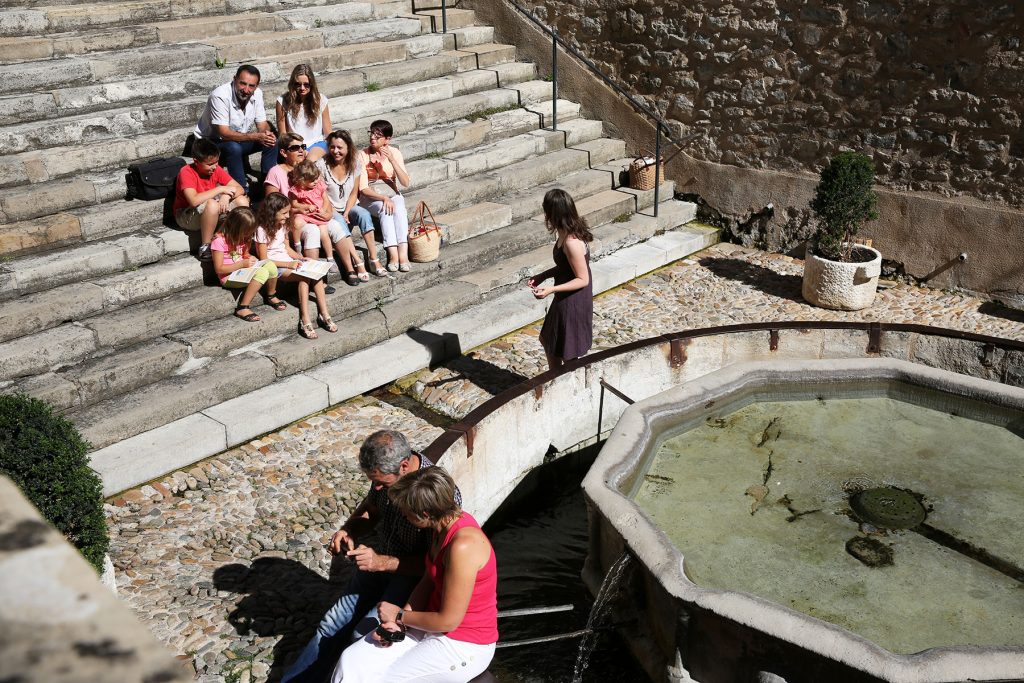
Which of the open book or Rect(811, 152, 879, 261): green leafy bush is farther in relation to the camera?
Rect(811, 152, 879, 261): green leafy bush

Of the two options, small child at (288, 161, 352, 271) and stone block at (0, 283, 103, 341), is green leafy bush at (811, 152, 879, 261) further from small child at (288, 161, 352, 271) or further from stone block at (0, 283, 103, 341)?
stone block at (0, 283, 103, 341)

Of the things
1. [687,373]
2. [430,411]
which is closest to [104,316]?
[430,411]

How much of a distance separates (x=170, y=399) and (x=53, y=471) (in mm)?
2016

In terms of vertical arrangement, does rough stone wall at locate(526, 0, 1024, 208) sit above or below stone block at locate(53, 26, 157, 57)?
below

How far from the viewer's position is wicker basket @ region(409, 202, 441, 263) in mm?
8453

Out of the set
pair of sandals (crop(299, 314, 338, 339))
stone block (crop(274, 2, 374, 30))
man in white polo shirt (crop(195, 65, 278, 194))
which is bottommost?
pair of sandals (crop(299, 314, 338, 339))

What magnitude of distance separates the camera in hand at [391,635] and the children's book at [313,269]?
3.90 metres

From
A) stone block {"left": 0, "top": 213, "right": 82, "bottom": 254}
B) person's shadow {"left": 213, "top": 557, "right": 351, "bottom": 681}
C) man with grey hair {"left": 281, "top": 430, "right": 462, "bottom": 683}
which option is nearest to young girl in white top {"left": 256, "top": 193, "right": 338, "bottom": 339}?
stone block {"left": 0, "top": 213, "right": 82, "bottom": 254}

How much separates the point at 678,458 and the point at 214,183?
4.22 meters

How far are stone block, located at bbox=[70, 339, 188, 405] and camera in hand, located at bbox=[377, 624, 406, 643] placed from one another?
340 cm

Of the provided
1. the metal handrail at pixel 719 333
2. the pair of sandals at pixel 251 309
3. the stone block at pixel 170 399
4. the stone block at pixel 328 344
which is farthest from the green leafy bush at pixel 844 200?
the stone block at pixel 170 399

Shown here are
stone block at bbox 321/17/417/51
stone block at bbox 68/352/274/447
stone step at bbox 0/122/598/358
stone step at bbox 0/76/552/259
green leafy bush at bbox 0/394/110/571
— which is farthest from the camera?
stone block at bbox 321/17/417/51

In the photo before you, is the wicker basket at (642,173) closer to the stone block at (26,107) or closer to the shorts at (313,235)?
the shorts at (313,235)

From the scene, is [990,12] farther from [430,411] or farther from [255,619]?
[255,619]
